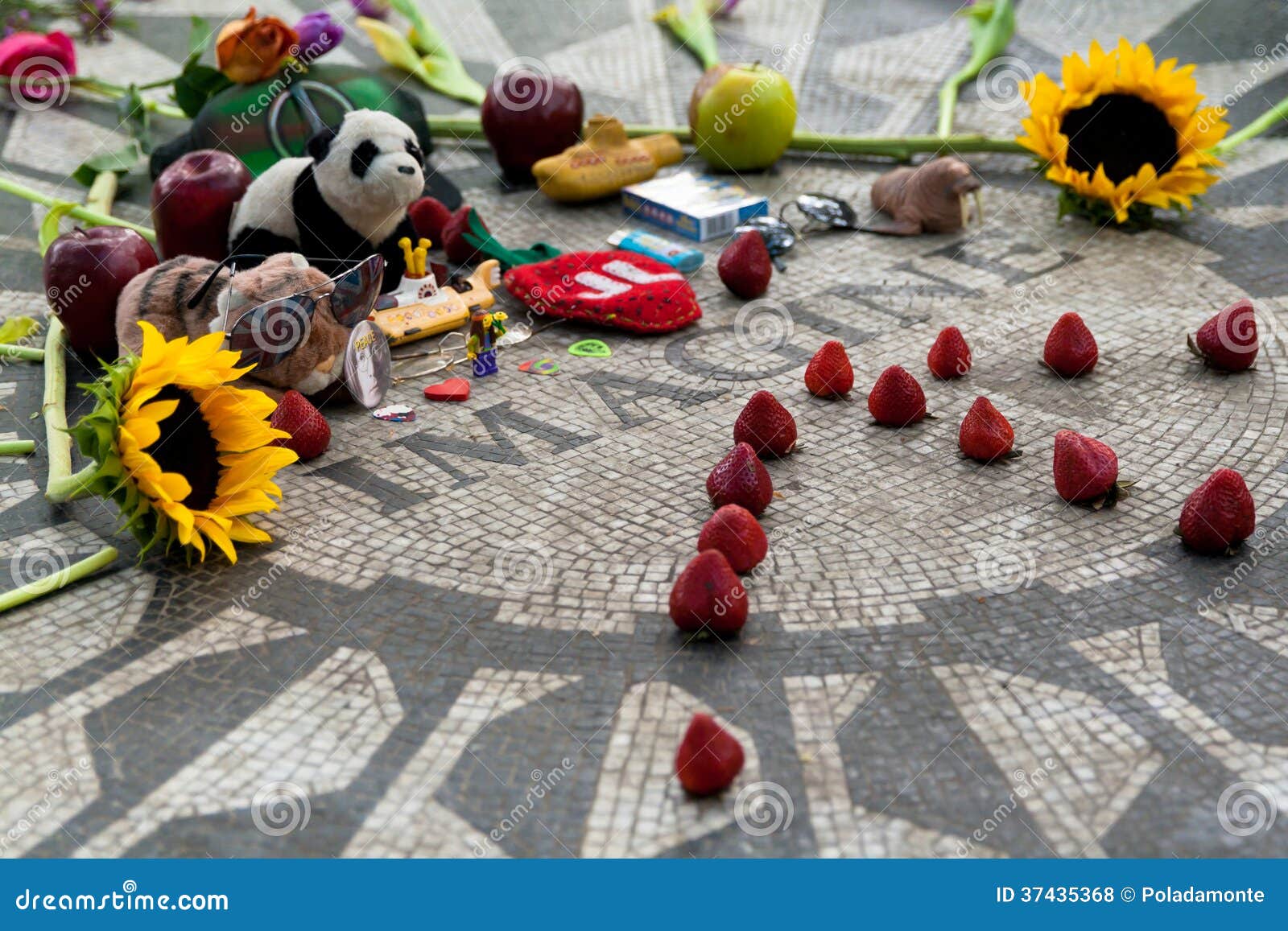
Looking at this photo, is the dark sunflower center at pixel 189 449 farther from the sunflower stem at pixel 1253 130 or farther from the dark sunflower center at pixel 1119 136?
the sunflower stem at pixel 1253 130

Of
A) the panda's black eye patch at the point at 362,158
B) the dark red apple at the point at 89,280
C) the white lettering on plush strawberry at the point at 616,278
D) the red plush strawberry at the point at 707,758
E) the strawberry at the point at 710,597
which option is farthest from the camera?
the white lettering on plush strawberry at the point at 616,278

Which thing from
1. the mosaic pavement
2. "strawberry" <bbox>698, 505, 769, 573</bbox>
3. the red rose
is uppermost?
the red rose

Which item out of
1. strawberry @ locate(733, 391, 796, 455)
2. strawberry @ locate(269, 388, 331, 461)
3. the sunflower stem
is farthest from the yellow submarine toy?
the sunflower stem

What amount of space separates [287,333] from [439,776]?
253 cm

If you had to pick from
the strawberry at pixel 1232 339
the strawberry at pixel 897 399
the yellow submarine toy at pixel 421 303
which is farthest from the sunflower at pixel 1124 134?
the yellow submarine toy at pixel 421 303

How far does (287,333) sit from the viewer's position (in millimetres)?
5906

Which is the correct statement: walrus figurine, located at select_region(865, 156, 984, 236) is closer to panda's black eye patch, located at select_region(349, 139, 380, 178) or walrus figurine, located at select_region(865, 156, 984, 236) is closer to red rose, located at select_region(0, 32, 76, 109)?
panda's black eye patch, located at select_region(349, 139, 380, 178)

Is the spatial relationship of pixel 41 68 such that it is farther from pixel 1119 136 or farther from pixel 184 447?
pixel 1119 136

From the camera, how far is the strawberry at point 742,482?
5.34 m

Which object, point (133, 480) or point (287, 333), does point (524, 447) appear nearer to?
point (287, 333)

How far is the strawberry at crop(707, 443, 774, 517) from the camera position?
210 inches

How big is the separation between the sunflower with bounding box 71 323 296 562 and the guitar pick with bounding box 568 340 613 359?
Answer: 2.07 metres

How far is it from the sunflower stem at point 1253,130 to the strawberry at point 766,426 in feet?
13.1

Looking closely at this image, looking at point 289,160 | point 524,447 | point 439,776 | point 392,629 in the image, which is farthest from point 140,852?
point 289,160
